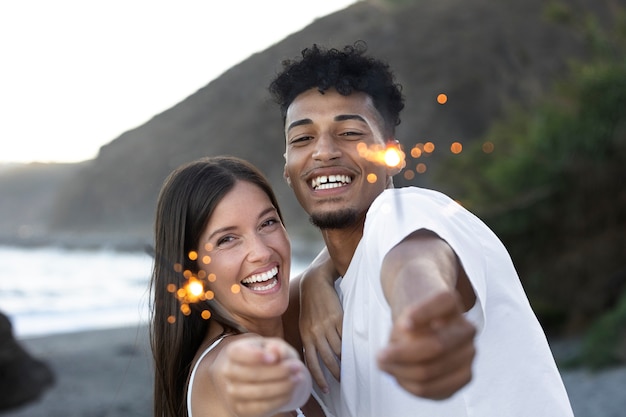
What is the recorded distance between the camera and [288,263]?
240 centimetres

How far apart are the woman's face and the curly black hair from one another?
2.10 feet

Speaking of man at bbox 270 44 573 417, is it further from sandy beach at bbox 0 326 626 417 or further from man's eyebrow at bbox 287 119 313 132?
sandy beach at bbox 0 326 626 417

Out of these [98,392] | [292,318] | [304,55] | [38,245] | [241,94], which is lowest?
[98,392]

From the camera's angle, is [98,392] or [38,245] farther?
[38,245]

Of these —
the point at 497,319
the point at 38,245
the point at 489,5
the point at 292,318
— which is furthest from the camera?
the point at 38,245

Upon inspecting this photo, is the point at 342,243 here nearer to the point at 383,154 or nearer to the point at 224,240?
the point at 383,154

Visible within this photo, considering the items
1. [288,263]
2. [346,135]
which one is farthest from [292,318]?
[346,135]

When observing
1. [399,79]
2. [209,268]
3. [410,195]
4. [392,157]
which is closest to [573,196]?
[392,157]

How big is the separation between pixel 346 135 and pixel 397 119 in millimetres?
452

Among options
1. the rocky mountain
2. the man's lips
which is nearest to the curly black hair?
the man's lips

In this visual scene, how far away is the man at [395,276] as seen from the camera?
3.41 ft

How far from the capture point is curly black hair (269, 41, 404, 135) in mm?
2764

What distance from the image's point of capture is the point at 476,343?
1844mm

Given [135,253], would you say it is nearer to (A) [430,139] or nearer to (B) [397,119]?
(A) [430,139]
